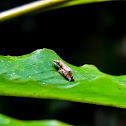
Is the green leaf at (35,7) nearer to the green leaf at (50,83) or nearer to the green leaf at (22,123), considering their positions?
the green leaf at (50,83)

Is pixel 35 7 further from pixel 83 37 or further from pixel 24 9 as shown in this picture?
pixel 83 37

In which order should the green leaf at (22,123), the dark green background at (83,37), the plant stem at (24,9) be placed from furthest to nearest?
the dark green background at (83,37) → the plant stem at (24,9) → the green leaf at (22,123)

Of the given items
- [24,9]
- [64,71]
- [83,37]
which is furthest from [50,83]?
[83,37]

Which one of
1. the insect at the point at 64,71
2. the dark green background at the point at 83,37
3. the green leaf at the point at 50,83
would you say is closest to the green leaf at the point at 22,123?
the green leaf at the point at 50,83

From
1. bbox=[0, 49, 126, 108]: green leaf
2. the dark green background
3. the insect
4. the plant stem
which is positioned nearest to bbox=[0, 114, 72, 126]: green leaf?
bbox=[0, 49, 126, 108]: green leaf

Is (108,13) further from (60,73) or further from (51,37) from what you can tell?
(60,73)

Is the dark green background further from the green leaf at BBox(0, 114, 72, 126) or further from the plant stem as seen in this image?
the green leaf at BBox(0, 114, 72, 126)

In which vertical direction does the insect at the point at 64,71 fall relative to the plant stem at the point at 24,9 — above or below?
below
